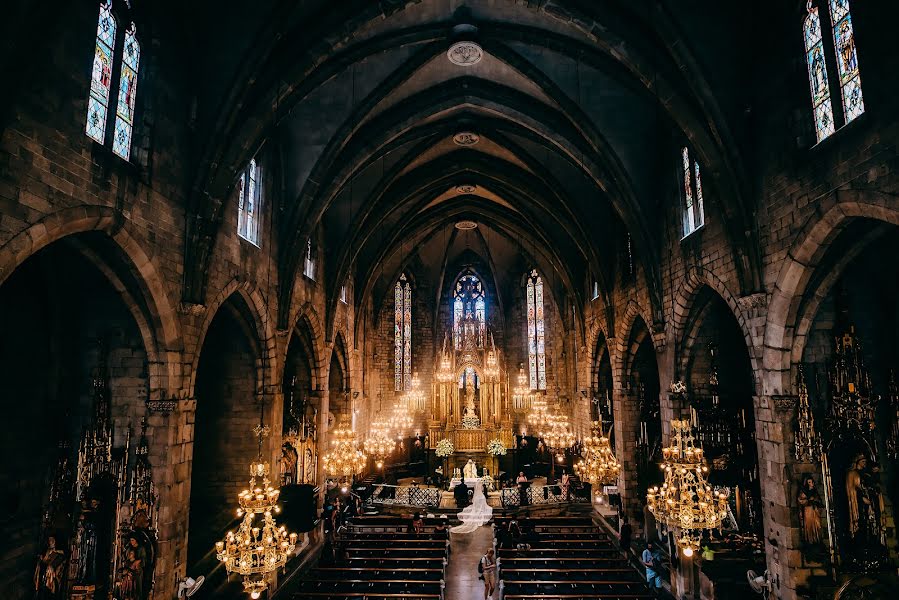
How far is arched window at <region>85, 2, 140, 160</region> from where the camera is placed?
359 inches

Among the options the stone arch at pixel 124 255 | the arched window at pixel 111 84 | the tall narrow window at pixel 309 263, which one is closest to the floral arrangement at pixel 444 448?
the tall narrow window at pixel 309 263

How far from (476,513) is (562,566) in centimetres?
852

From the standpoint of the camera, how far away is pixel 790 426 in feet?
34.6

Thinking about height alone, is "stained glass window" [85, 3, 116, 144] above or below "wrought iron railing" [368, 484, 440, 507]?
A: above

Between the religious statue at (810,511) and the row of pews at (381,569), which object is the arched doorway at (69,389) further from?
the religious statue at (810,511)

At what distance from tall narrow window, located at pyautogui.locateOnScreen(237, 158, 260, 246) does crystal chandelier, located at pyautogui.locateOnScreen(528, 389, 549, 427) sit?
1770cm

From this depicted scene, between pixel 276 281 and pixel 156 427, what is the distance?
22.0ft

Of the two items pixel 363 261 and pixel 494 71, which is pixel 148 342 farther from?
pixel 363 261

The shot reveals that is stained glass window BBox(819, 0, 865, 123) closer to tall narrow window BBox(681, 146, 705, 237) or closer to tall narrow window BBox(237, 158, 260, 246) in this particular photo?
tall narrow window BBox(681, 146, 705, 237)

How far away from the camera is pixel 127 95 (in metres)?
10.0

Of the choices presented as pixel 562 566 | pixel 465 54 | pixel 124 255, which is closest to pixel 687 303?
pixel 562 566

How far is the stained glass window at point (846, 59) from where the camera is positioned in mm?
8492

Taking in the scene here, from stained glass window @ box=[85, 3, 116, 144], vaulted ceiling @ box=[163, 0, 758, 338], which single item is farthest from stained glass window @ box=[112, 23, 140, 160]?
vaulted ceiling @ box=[163, 0, 758, 338]

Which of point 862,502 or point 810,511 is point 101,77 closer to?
point 810,511
